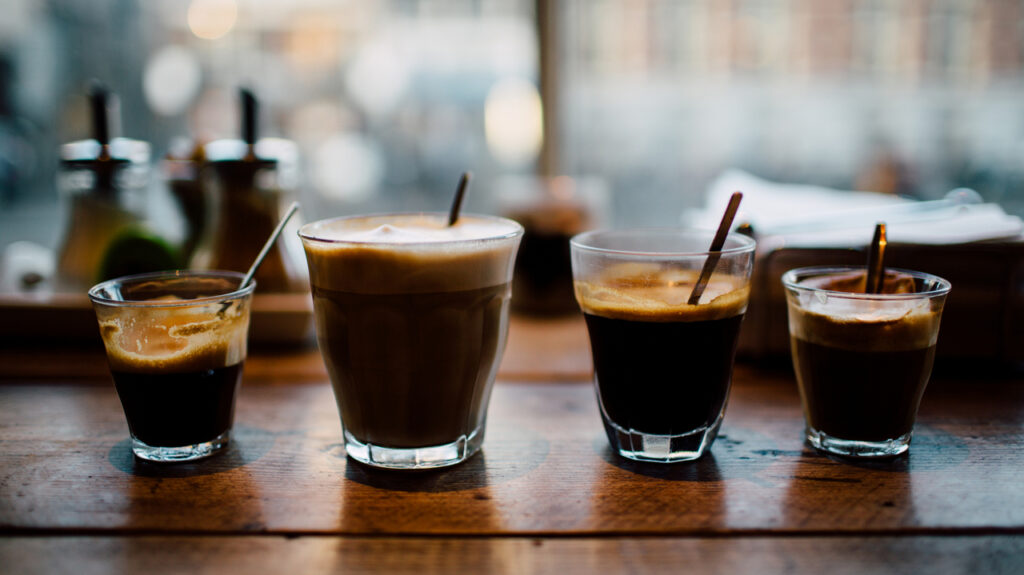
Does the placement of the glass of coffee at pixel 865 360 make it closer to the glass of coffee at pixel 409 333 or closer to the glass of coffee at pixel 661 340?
the glass of coffee at pixel 661 340

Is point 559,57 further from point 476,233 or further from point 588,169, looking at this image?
point 476,233

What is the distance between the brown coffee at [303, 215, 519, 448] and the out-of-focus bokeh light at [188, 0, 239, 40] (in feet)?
4.92

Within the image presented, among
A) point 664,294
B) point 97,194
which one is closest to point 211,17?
point 97,194

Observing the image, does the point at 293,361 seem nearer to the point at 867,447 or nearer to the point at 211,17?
the point at 867,447

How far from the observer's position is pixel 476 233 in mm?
829

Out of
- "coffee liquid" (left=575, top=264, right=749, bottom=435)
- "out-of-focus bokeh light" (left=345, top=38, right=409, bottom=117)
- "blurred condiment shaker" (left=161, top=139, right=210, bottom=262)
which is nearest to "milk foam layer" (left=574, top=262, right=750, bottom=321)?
"coffee liquid" (left=575, top=264, right=749, bottom=435)

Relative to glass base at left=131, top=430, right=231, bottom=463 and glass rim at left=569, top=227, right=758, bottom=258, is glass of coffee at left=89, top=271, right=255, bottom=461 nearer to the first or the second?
glass base at left=131, top=430, right=231, bottom=463

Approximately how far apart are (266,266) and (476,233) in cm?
52

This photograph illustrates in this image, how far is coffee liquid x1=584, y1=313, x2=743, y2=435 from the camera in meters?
0.76

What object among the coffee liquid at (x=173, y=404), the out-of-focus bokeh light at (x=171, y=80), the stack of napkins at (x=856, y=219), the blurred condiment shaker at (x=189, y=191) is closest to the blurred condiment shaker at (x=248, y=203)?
the blurred condiment shaker at (x=189, y=191)

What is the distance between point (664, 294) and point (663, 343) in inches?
1.8

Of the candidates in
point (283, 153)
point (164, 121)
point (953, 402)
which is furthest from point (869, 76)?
point (164, 121)

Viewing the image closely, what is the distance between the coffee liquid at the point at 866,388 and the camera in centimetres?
78

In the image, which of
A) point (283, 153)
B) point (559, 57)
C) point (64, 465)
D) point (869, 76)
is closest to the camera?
point (64, 465)
